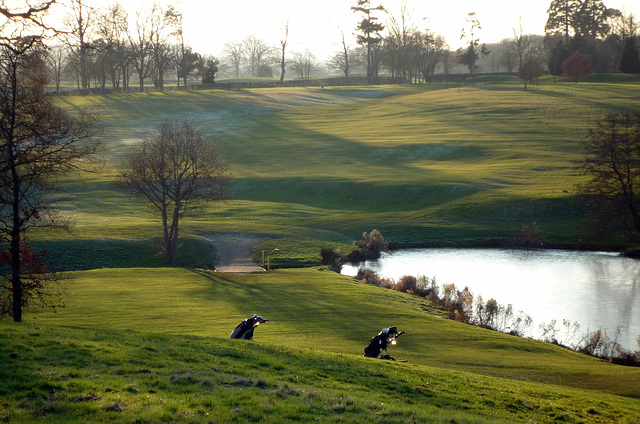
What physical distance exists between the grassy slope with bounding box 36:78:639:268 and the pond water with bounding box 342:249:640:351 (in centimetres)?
426

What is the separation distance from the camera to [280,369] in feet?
46.4

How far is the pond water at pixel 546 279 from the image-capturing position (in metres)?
32.6

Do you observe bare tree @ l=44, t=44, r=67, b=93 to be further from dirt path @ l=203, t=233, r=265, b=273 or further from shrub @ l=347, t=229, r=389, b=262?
shrub @ l=347, t=229, r=389, b=262

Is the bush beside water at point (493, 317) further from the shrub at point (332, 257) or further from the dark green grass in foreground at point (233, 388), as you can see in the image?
the dark green grass in foreground at point (233, 388)

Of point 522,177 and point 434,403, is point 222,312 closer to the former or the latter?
point 434,403

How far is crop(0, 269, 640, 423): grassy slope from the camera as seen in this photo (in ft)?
33.0

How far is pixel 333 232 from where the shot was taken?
5481 cm

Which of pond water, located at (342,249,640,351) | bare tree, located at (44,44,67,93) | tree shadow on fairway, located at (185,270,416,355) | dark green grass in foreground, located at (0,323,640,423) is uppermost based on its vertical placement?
bare tree, located at (44,44,67,93)

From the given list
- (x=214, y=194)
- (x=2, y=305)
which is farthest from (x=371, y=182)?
(x=2, y=305)

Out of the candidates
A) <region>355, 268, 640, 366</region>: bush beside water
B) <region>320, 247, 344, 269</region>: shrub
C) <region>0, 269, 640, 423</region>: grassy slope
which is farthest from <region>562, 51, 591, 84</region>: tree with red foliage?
<region>0, 269, 640, 423</region>: grassy slope

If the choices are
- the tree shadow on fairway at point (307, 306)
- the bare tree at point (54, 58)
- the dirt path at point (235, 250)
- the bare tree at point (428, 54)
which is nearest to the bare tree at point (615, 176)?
the tree shadow on fairway at point (307, 306)

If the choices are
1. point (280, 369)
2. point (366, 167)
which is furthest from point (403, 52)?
point (280, 369)

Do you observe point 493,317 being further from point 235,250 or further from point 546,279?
point 235,250

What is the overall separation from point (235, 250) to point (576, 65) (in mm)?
98694
